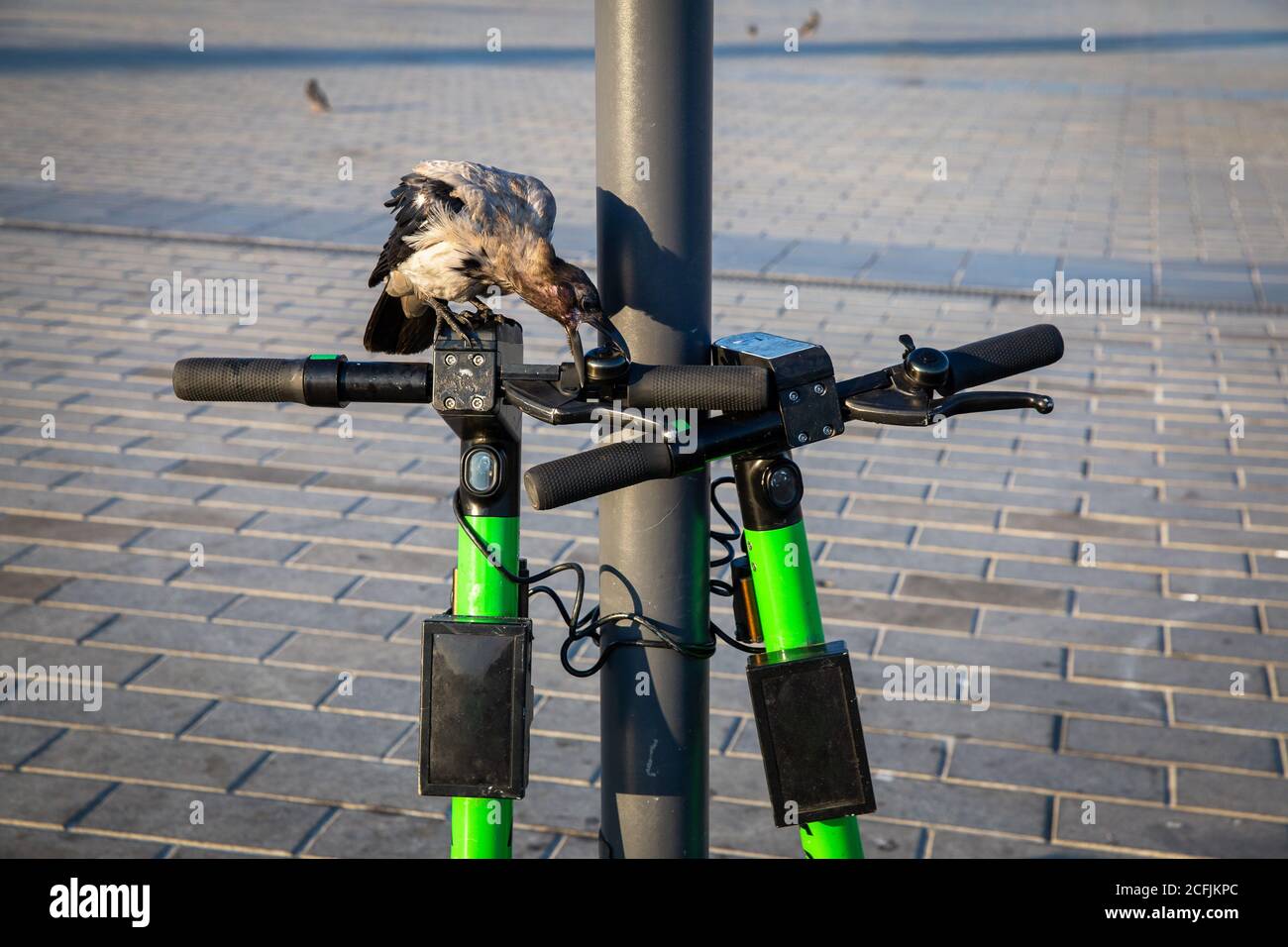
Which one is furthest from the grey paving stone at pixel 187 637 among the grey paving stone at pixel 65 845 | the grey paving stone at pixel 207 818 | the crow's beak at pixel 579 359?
the crow's beak at pixel 579 359

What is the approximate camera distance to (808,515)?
5.86 metres

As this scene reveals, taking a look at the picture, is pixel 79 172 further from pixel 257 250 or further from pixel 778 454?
pixel 778 454

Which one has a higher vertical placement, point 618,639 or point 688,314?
point 688,314

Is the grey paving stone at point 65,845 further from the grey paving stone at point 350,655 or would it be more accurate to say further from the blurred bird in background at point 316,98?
the blurred bird in background at point 316,98

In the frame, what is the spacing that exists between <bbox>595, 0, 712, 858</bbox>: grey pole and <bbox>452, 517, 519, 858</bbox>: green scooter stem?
19 cm

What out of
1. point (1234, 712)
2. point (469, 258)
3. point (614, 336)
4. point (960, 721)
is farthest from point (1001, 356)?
point (1234, 712)

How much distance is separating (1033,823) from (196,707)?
97.5 inches

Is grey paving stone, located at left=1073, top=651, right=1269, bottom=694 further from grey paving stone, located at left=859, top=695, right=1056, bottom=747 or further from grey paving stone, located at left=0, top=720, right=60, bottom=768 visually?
grey paving stone, located at left=0, top=720, right=60, bottom=768

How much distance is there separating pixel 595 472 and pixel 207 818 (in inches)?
94.9

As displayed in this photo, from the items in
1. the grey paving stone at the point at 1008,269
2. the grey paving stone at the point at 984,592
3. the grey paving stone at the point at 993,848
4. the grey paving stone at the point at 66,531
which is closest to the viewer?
the grey paving stone at the point at 993,848

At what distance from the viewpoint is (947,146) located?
15.0m

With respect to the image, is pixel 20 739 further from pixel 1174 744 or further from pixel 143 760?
pixel 1174 744

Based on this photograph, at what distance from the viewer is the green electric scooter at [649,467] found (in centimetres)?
200
